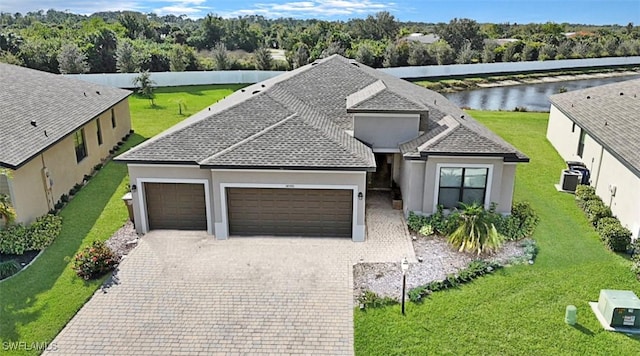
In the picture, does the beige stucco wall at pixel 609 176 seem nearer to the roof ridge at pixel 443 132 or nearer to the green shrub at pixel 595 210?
the green shrub at pixel 595 210

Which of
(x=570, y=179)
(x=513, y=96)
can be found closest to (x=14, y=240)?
(x=570, y=179)

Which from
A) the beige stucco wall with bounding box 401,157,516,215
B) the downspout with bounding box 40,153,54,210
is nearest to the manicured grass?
the beige stucco wall with bounding box 401,157,516,215

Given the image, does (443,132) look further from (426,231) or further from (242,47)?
(242,47)

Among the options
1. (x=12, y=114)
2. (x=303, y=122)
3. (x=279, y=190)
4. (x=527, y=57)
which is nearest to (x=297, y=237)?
(x=279, y=190)

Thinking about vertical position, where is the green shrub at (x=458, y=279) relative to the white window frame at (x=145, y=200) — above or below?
below

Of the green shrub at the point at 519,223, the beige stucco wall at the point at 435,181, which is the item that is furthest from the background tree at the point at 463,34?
the beige stucco wall at the point at 435,181

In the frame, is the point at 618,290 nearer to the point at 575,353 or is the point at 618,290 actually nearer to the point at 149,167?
the point at 575,353
